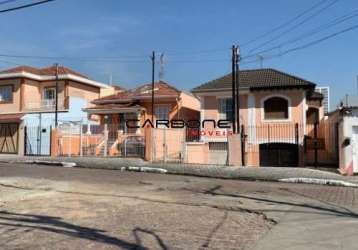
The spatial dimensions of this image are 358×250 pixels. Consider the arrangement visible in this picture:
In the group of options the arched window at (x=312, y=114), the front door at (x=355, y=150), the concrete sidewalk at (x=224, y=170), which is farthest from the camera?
the arched window at (x=312, y=114)

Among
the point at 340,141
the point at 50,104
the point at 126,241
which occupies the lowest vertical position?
the point at 126,241

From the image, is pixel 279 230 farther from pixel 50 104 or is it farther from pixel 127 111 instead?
pixel 50 104

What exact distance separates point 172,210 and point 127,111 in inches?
1012

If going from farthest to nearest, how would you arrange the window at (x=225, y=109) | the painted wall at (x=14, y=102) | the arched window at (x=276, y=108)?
the painted wall at (x=14, y=102) < the window at (x=225, y=109) < the arched window at (x=276, y=108)

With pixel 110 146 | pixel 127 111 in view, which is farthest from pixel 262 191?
pixel 127 111

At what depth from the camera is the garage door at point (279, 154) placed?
3184 centimetres

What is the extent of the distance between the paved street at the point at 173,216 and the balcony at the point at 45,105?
80.5ft

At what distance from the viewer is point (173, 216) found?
11078 millimetres

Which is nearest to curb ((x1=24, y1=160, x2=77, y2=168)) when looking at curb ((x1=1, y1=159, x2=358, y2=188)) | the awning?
curb ((x1=1, y1=159, x2=358, y2=188))

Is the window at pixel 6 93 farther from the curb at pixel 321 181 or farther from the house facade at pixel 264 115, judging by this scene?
the curb at pixel 321 181

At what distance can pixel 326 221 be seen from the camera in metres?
10.5

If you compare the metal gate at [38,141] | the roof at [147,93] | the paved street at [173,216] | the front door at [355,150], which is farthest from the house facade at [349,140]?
the metal gate at [38,141]

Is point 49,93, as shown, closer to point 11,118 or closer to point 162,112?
point 11,118

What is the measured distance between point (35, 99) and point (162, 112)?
40.9 feet
